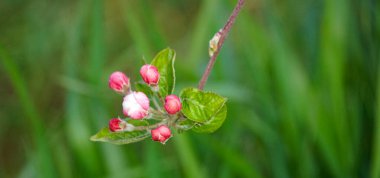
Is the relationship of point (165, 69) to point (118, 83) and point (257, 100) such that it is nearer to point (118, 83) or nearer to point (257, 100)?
point (118, 83)

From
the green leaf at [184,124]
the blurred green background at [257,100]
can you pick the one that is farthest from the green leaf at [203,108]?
the blurred green background at [257,100]

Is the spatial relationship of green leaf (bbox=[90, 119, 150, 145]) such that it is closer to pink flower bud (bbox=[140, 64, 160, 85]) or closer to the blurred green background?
pink flower bud (bbox=[140, 64, 160, 85])

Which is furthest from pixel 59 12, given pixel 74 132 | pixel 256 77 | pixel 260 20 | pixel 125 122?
pixel 125 122

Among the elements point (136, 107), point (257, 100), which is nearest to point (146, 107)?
point (136, 107)

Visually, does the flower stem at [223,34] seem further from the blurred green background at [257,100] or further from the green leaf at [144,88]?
the blurred green background at [257,100]

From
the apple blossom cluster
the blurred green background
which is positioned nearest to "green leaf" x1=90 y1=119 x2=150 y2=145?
the apple blossom cluster
